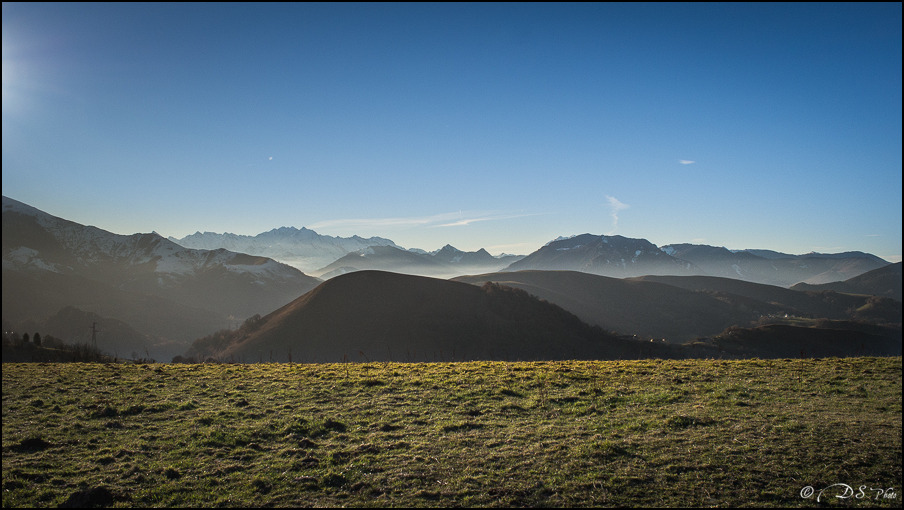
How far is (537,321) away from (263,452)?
304 ft

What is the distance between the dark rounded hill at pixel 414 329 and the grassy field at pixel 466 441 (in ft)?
178

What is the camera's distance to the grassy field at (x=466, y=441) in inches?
445

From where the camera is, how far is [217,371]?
30891mm

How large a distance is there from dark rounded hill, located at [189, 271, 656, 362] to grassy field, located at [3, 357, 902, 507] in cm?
5435

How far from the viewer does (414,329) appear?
308 feet

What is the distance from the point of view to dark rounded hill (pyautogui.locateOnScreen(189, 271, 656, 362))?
86.3 m
